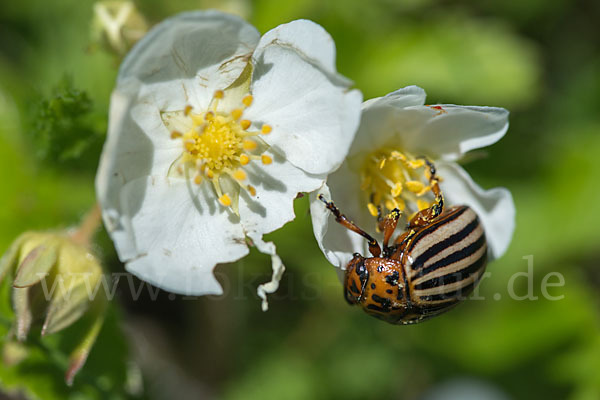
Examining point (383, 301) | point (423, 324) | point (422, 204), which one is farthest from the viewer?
point (423, 324)

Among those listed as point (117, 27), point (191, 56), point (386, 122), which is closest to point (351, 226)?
point (386, 122)

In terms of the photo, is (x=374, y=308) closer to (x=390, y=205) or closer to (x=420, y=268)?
(x=420, y=268)

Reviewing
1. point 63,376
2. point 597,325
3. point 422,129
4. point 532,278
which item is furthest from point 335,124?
point 597,325

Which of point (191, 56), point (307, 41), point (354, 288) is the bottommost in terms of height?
point (354, 288)

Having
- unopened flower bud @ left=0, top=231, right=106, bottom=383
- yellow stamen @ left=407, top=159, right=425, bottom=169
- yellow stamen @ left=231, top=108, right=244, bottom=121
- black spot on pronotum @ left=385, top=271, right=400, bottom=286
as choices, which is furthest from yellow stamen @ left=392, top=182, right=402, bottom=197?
unopened flower bud @ left=0, top=231, right=106, bottom=383

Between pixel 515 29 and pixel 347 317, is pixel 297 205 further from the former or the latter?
pixel 515 29

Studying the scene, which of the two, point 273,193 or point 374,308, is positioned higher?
point 273,193

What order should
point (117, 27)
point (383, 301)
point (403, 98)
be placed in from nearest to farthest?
point (403, 98) → point (383, 301) → point (117, 27)
